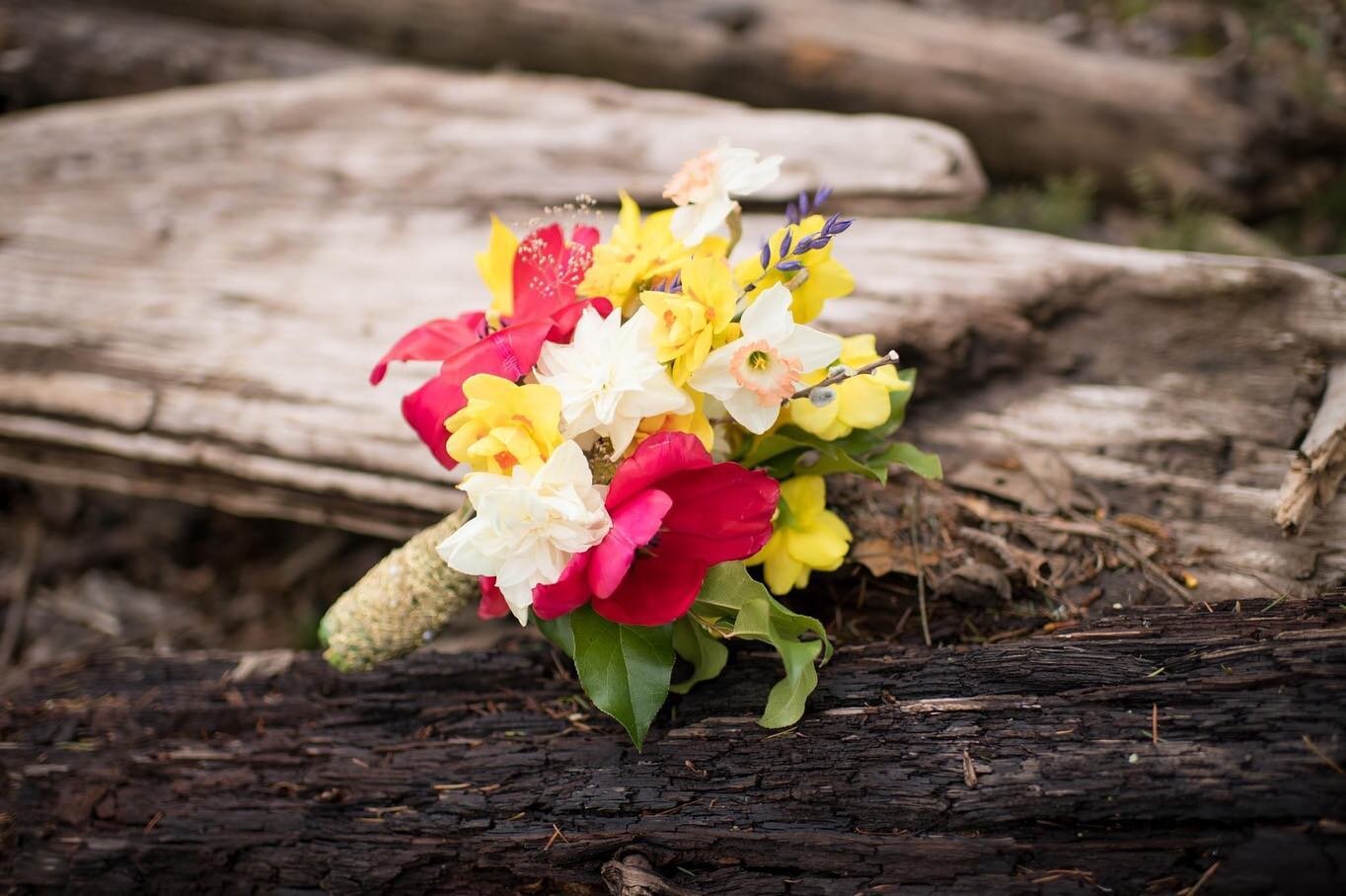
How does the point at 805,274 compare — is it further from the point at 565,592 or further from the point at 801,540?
the point at 565,592

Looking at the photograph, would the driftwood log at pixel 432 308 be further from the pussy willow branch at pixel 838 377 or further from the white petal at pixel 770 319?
the white petal at pixel 770 319

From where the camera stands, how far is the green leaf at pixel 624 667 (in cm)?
151

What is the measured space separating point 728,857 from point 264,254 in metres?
2.52

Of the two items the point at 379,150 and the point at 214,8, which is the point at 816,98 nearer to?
the point at 379,150

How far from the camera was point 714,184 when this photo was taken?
1584 millimetres

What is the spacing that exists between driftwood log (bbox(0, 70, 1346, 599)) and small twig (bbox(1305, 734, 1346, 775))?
0.57 meters

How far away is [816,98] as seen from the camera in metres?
3.76

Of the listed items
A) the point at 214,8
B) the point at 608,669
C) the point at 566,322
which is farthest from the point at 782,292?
the point at 214,8

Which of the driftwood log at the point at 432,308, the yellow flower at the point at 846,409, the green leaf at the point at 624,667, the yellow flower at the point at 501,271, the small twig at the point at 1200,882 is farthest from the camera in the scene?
the driftwood log at the point at 432,308

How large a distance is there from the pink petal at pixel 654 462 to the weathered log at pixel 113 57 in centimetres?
345

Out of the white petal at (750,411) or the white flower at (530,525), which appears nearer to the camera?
the white flower at (530,525)

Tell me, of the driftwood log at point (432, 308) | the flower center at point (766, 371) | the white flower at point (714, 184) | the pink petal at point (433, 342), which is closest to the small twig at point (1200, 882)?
the driftwood log at point (432, 308)

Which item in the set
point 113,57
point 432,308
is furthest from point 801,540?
point 113,57

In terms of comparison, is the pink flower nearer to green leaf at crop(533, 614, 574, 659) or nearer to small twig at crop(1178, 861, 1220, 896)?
green leaf at crop(533, 614, 574, 659)
